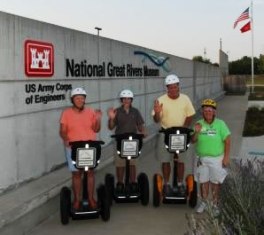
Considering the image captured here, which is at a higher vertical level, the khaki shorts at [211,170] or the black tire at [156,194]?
the khaki shorts at [211,170]

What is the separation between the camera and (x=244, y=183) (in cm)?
520

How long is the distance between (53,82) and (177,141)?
2.57m

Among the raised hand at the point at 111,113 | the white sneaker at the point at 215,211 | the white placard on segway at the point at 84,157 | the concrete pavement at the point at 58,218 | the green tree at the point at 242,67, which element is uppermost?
the green tree at the point at 242,67

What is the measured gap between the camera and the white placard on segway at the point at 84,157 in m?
6.34

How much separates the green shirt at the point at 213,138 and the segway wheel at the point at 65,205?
1.78m

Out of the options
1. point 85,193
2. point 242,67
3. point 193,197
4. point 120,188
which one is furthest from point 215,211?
point 242,67

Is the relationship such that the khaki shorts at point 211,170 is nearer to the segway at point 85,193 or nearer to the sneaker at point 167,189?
the sneaker at point 167,189

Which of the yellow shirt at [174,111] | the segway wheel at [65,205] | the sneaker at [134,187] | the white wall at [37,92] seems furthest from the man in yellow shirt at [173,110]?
the white wall at [37,92]

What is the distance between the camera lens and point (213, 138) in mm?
6848

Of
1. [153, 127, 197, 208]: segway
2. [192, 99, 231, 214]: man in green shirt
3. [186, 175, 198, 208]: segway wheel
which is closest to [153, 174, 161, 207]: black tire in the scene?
[153, 127, 197, 208]: segway

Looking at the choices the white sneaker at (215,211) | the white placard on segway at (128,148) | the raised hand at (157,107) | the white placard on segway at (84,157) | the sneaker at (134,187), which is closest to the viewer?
the white sneaker at (215,211)

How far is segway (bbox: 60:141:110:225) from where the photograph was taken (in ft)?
20.8

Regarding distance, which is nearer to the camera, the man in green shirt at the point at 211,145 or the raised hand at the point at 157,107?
the man in green shirt at the point at 211,145

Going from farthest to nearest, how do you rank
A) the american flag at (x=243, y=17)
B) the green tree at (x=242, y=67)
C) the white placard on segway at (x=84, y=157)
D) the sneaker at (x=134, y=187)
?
1. the green tree at (x=242, y=67)
2. the american flag at (x=243, y=17)
3. the sneaker at (x=134, y=187)
4. the white placard on segway at (x=84, y=157)
